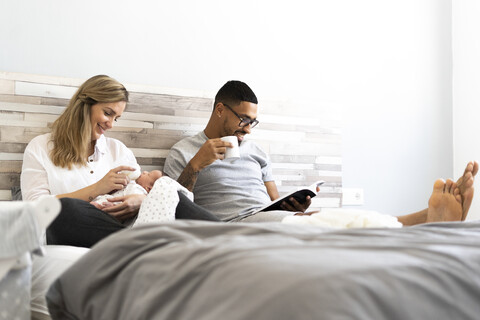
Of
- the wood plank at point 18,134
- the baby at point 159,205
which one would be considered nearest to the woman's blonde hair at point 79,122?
the wood plank at point 18,134

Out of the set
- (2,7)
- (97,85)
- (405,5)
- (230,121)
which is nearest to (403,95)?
(405,5)

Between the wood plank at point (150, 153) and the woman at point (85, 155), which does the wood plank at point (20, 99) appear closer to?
the woman at point (85, 155)

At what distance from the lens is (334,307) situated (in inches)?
29.5

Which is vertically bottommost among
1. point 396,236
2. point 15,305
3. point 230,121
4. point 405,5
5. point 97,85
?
point 15,305

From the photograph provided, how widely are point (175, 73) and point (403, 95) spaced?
56.0 inches

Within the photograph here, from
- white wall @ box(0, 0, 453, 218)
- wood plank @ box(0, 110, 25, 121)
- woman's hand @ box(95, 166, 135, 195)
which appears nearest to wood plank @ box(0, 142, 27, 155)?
wood plank @ box(0, 110, 25, 121)

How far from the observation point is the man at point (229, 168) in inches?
92.1

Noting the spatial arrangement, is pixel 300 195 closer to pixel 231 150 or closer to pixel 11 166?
pixel 231 150

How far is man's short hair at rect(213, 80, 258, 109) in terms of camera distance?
2611 millimetres

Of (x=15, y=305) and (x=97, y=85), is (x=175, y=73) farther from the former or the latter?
(x=15, y=305)

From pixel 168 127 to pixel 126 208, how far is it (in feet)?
2.38

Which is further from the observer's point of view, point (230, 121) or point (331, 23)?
point (331, 23)

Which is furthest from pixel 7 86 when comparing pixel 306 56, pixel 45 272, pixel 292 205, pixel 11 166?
pixel 306 56

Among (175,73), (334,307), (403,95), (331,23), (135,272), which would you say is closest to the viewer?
(334,307)
